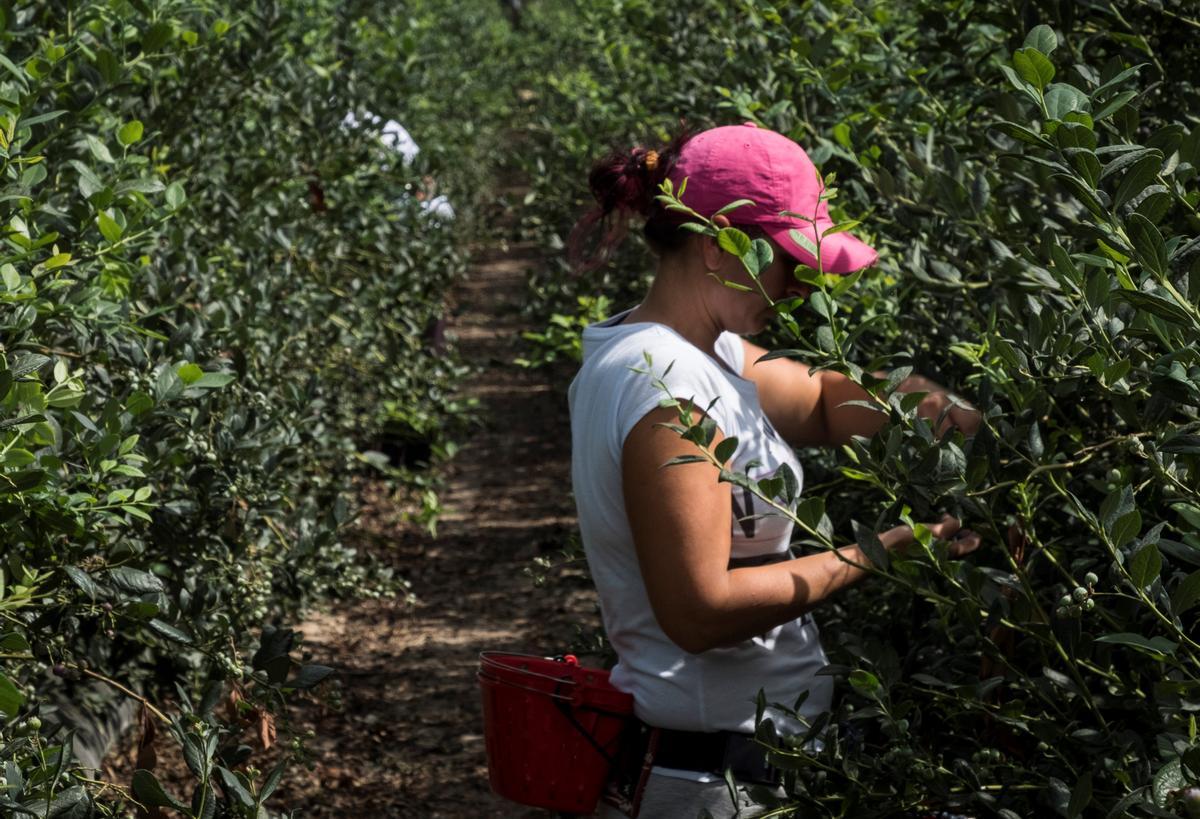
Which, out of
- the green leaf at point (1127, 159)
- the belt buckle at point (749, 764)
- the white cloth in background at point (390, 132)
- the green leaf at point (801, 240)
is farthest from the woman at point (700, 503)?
the white cloth in background at point (390, 132)

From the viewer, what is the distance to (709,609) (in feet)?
6.77

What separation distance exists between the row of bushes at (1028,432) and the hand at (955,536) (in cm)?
4

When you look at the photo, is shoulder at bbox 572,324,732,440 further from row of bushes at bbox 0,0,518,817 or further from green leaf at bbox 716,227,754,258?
row of bushes at bbox 0,0,518,817

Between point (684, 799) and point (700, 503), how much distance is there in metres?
0.52

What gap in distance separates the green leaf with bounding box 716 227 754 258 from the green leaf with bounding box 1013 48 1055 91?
1.38 ft

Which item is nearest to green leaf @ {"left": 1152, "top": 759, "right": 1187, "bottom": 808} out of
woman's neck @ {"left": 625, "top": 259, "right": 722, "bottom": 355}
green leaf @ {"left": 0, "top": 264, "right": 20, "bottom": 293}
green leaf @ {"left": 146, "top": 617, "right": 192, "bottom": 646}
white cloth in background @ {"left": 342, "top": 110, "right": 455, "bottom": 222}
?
woman's neck @ {"left": 625, "top": 259, "right": 722, "bottom": 355}

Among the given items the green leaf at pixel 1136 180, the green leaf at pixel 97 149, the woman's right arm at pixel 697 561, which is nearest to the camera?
the green leaf at pixel 1136 180

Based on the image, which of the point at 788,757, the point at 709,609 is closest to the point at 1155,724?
the point at 788,757

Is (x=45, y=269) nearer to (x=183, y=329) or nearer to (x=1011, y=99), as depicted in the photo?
(x=183, y=329)

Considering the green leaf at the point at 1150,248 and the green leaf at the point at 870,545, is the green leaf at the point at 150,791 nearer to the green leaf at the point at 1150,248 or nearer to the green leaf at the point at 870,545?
the green leaf at the point at 870,545

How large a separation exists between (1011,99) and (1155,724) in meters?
0.90

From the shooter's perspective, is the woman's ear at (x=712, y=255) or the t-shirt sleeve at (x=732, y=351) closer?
the woman's ear at (x=712, y=255)

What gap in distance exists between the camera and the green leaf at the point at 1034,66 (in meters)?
1.59

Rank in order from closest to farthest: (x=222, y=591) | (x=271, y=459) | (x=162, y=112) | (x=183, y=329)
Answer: (x=183, y=329) → (x=222, y=591) → (x=271, y=459) → (x=162, y=112)
